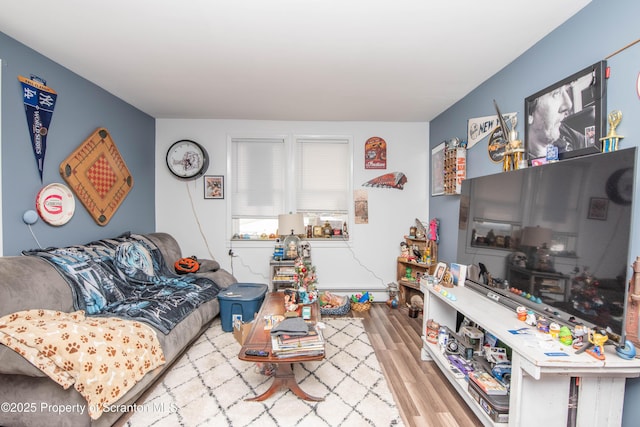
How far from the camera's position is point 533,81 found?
1.98m

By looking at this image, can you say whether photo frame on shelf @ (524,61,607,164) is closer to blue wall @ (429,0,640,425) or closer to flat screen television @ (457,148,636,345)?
blue wall @ (429,0,640,425)

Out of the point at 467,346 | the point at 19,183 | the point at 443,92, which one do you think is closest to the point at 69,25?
the point at 19,183

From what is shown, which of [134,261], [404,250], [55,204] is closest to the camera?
[55,204]

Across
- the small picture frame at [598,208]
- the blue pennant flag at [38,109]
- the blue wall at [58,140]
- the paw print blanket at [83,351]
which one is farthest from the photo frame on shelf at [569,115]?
the blue pennant flag at [38,109]

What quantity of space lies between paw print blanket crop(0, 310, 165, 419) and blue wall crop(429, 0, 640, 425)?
267 centimetres

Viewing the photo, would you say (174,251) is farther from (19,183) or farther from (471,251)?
(471,251)

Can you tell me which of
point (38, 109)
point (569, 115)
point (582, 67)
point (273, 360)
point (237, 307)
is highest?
point (582, 67)

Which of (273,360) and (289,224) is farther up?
(289,224)

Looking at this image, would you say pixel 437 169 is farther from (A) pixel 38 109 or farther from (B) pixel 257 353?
(A) pixel 38 109

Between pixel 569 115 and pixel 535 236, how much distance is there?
2.48 ft

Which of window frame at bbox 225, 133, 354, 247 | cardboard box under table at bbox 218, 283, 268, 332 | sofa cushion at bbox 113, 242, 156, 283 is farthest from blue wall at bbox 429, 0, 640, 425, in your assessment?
sofa cushion at bbox 113, 242, 156, 283

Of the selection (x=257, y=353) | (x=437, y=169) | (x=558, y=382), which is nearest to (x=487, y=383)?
→ (x=558, y=382)

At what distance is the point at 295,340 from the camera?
176 centimetres

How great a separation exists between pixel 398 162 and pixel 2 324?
385 cm
